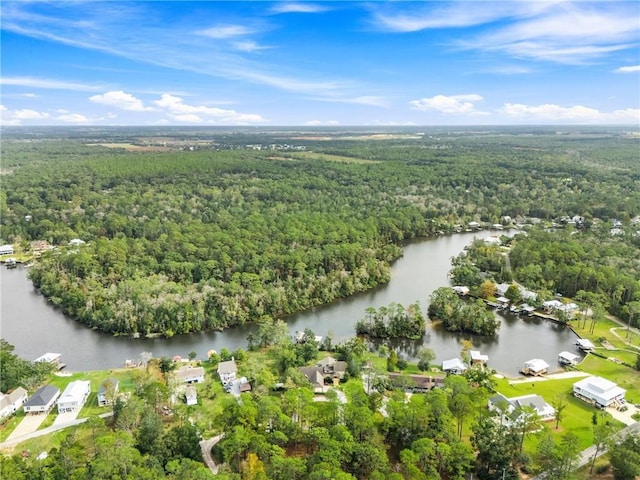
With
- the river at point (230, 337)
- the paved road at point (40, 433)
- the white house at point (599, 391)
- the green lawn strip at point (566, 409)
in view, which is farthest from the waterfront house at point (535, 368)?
the paved road at point (40, 433)

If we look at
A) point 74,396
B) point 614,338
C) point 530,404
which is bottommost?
point 614,338

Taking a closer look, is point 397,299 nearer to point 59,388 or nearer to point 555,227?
point 59,388

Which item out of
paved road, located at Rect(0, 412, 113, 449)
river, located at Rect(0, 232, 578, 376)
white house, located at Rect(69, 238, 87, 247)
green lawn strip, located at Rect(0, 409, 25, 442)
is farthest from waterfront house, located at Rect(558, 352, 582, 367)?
white house, located at Rect(69, 238, 87, 247)

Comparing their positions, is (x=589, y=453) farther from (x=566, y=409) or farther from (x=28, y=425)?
(x=28, y=425)

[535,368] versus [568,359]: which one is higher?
[535,368]

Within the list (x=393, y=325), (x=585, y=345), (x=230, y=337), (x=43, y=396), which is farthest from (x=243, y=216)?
(x=585, y=345)
